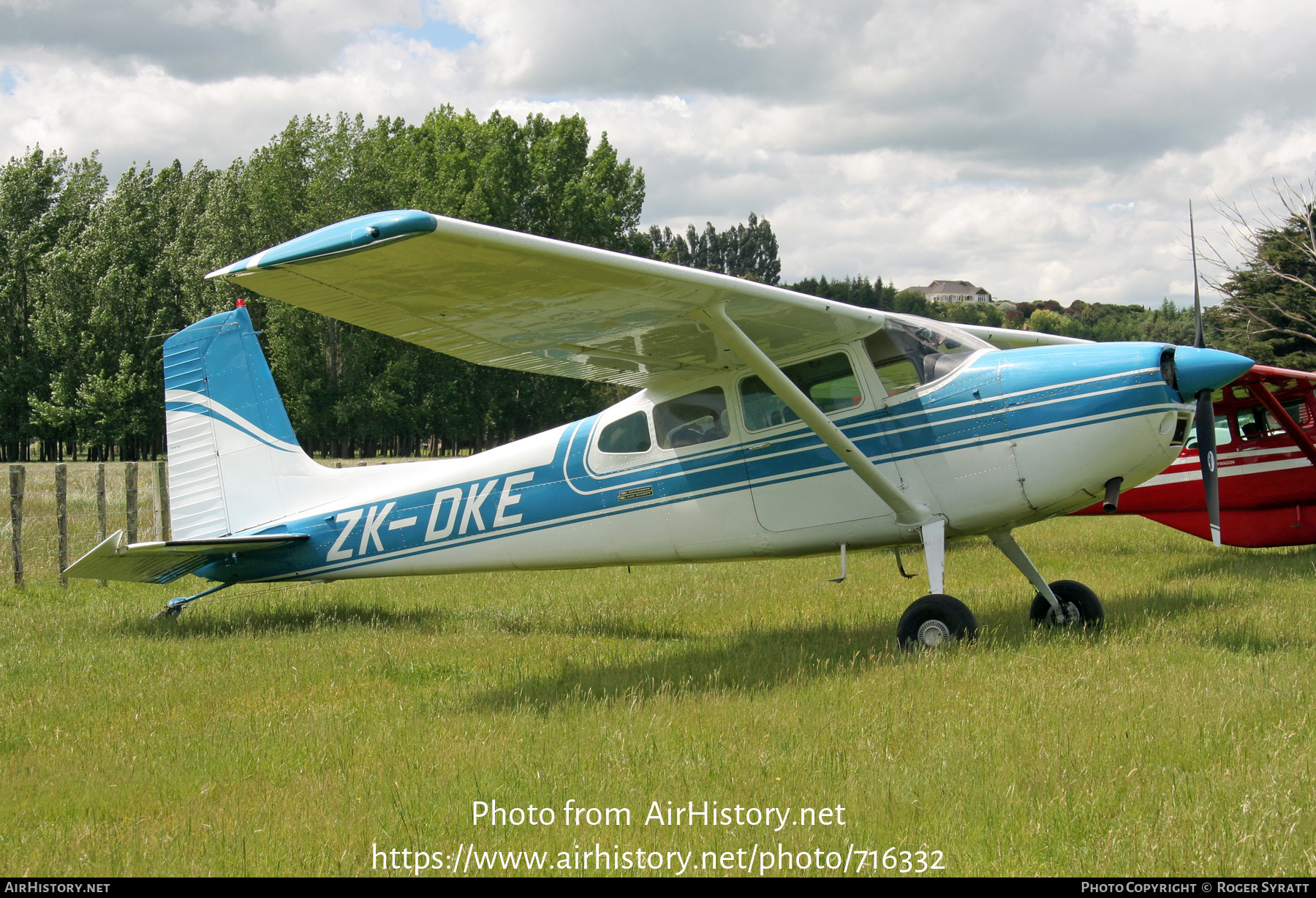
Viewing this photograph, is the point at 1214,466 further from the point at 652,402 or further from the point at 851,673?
the point at 652,402

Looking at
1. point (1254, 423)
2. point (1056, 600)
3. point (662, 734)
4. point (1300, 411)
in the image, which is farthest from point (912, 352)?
point (1300, 411)

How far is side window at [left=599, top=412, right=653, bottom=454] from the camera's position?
25.0 ft

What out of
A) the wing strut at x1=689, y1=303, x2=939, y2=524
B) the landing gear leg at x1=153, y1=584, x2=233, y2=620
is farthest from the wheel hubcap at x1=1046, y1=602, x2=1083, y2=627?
the landing gear leg at x1=153, y1=584, x2=233, y2=620

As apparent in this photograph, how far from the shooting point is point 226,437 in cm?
916

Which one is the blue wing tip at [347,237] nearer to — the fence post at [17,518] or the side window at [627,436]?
the side window at [627,436]

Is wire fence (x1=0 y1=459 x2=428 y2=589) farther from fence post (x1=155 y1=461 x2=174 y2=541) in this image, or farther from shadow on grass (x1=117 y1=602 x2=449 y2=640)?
shadow on grass (x1=117 y1=602 x2=449 y2=640)

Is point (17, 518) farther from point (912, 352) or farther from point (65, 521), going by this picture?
point (912, 352)

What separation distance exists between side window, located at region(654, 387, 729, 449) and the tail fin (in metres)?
3.69

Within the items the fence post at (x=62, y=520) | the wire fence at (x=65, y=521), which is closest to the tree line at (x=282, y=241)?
the wire fence at (x=65, y=521)

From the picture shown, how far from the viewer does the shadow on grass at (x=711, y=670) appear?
5.82 metres

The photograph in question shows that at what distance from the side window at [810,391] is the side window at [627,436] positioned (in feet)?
2.91

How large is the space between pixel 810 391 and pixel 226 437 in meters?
5.78

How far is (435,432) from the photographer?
157 ft

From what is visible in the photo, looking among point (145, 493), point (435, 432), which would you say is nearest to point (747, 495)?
point (145, 493)
